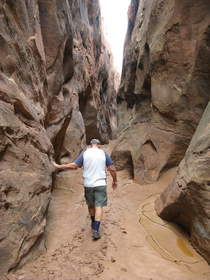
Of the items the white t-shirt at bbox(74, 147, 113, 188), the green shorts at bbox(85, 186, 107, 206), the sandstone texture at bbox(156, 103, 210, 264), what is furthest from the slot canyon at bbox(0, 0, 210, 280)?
the white t-shirt at bbox(74, 147, 113, 188)

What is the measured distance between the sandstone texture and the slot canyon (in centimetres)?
2

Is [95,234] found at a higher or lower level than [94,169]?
lower

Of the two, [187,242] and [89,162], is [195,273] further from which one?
[89,162]

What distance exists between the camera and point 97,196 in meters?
4.25

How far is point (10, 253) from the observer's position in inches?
126

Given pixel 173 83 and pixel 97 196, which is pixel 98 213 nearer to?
pixel 97 196

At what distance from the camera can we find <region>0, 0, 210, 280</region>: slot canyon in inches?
139

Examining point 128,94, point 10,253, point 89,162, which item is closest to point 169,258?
point 89,162

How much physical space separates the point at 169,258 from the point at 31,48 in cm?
535

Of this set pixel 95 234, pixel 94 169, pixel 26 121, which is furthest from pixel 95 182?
pixel 26 121

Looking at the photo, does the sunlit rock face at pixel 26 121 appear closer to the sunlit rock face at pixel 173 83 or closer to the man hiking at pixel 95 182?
the man hiking at pixel 95 182

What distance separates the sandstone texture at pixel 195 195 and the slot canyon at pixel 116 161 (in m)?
0.02

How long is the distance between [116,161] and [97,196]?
516 cm

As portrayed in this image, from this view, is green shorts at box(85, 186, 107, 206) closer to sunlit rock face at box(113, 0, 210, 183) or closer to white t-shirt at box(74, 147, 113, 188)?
white t-shirt at box(74, 147, 113, 188)
